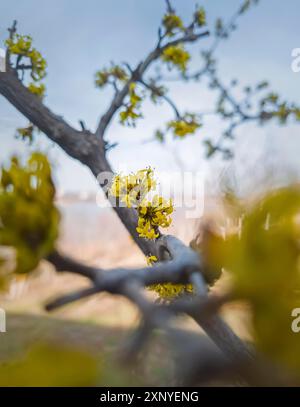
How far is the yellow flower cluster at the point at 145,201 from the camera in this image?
→ 1.09 meters

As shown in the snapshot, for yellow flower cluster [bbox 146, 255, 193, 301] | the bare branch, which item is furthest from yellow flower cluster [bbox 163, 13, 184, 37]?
yellow flower cluster [bbox 146, 255, 193, 301]

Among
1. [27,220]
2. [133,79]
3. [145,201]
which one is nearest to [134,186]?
[145,201]

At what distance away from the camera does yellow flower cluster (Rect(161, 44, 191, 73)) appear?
198cm

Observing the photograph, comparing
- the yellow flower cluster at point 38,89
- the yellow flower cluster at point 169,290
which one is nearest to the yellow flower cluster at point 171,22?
the yellow flower cluster at point 38,89

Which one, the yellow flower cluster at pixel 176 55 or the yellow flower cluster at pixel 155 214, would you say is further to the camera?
the yellow flower cluster at pixel 176 55

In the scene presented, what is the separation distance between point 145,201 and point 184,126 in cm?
103

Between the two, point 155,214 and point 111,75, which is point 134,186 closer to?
point 155,214

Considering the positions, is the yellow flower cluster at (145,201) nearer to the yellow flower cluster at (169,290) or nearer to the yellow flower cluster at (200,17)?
the yellow flower cluster at (169,290)

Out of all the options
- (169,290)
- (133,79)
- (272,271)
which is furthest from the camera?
(133,79)

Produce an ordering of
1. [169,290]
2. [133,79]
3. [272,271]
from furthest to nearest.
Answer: [133,79]
[169,290]
[272,271]

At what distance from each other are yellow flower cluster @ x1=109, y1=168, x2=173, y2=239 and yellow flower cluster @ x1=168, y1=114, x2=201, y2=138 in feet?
3.26

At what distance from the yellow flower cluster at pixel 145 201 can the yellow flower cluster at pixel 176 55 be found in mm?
1209

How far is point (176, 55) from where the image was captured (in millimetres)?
2012

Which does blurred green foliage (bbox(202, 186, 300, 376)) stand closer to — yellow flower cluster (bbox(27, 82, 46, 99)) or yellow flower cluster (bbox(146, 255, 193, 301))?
yellow flower cluster (bbox(146, 255, 193, 301))
